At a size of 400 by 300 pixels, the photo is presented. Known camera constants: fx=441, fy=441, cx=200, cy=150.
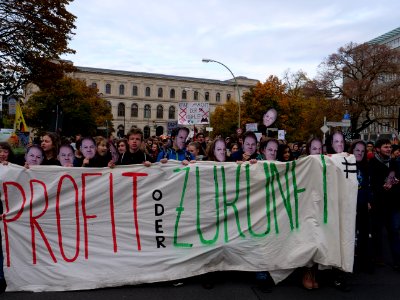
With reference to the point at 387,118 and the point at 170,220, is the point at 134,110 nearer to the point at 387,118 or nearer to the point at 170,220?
the point at 387,118

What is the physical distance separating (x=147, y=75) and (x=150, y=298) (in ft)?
308

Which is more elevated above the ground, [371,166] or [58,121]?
[58,121]

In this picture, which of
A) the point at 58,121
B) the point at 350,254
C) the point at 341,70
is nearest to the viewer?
the point at 350,254

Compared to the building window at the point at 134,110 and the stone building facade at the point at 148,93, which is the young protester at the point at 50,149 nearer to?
the stone building facade at the point at 148,93

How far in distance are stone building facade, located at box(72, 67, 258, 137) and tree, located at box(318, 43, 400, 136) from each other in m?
46.8

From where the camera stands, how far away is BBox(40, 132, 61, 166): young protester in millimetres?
5160

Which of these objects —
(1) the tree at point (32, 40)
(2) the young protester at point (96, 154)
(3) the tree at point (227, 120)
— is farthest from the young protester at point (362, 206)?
(3) the tree at point (227, 120)

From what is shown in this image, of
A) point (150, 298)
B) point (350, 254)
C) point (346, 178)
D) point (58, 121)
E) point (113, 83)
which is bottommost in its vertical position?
point (150, 298)

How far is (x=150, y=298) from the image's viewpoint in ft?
13.7

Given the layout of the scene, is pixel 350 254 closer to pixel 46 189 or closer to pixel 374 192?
pixel 374 192

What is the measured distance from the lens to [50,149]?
5.23m

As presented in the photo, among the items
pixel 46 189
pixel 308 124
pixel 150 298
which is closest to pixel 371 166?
pixel 150 298

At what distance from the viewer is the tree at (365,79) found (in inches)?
1718

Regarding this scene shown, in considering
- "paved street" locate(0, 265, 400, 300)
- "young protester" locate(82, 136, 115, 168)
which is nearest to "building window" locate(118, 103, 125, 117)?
"young protester" locate(82, 136, 115, 168)
